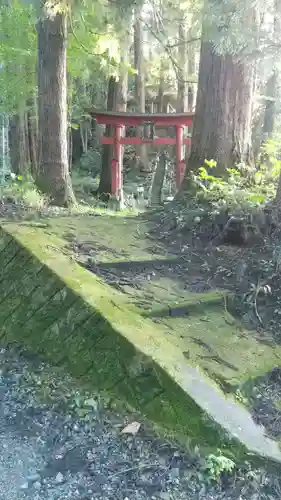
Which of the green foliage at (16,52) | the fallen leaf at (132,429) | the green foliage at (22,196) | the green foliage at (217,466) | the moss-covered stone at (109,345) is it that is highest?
the green foliage at (16,52)

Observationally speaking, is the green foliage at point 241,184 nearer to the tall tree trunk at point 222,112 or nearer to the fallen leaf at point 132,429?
the tall tree trunk at point 222,112

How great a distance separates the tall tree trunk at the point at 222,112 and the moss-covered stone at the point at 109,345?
297cm

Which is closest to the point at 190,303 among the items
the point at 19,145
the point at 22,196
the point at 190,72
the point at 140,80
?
the point at 22,196

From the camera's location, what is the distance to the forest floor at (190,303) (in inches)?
97.7

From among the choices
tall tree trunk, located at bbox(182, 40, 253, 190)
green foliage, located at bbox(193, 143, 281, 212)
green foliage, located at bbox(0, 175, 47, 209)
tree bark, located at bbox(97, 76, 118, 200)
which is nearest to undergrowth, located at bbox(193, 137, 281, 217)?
green foliage, located at bbox(193, 143, 281, 212)

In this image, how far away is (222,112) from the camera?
22.3 feet

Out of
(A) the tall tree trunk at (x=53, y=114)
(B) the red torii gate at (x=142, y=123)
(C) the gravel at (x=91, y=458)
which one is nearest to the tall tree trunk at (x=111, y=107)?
(B) the red torii gate at (x=142, y=123)

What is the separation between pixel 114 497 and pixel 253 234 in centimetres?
334

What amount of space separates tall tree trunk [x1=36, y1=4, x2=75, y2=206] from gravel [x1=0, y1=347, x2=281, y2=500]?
5390mm

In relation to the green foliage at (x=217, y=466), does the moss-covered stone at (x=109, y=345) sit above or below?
above

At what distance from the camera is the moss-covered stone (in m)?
2.71

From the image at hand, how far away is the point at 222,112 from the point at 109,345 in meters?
4.51

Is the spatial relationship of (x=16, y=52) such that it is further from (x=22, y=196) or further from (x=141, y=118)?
(x=22, y=196)

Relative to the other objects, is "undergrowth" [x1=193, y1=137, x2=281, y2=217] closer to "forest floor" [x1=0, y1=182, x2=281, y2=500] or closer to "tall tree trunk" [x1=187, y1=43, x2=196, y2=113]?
"forest floor" [x1=0, y1=182, x2=281, y2=500]
